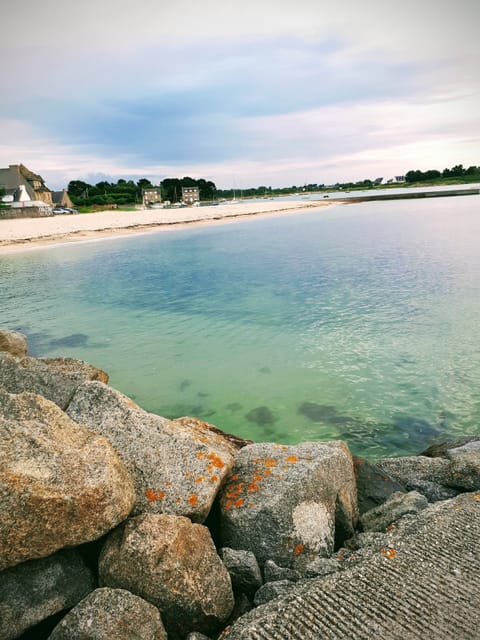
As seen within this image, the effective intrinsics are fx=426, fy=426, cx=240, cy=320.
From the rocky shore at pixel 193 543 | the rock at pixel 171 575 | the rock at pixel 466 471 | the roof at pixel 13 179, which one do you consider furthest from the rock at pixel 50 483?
the roof at pixel 13 179

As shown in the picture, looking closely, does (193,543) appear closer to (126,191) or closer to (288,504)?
(288,504)

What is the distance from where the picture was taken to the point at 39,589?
3.51 metres

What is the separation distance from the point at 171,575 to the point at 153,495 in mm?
872

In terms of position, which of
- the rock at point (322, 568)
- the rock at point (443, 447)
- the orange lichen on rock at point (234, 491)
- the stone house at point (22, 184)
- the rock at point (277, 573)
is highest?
Answer: the stone house at point (22, 184)

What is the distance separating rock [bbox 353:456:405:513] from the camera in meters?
5.89

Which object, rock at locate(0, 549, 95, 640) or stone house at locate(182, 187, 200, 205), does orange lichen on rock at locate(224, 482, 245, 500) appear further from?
stone house at locate(182, 187, 200, 205)

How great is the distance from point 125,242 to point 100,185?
109 meters

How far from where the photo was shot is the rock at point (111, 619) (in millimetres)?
3049

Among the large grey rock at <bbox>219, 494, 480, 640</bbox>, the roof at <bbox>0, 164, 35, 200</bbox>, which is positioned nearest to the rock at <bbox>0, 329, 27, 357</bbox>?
the large grey rock at <bbox>219, 494, 480, 640</bbox>

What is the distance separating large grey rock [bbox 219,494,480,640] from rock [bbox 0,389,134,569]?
1407 millimetres

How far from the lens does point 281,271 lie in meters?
29.4

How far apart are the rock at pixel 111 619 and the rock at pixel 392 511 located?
8.45 feet

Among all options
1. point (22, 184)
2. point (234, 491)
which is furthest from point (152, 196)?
point (234, 491)

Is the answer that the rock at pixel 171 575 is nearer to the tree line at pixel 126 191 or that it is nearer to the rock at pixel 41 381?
the rock at pixel 41 381
